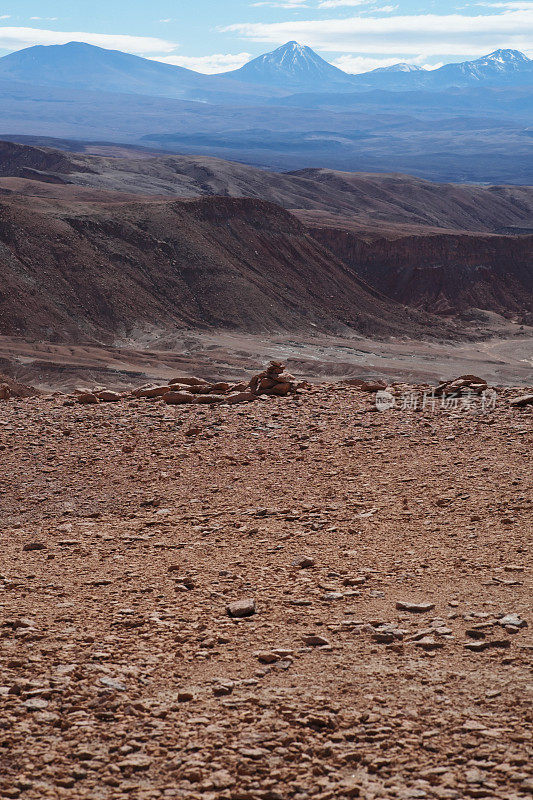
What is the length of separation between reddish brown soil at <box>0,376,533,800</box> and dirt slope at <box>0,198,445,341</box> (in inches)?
1318

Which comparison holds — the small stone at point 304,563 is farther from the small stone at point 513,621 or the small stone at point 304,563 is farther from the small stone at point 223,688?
the small stone at point 223,688

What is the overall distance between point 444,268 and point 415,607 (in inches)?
2378

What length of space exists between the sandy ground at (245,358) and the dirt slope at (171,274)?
1876 millimetres

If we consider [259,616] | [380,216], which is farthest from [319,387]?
[380,216]

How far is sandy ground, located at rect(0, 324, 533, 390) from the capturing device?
1347 inches

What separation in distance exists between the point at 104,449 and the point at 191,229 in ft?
145

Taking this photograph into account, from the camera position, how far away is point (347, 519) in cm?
692

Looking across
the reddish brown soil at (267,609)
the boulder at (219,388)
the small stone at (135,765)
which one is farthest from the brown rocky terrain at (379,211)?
the small stone at (135,765)

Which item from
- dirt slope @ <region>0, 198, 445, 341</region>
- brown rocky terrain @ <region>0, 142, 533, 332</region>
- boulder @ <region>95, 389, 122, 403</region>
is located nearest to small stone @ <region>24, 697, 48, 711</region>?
boulder @ <region>95, 389, 122, 403</region>

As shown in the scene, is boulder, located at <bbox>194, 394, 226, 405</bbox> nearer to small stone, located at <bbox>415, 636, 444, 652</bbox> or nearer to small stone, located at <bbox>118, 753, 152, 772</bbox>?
small stone, located at <bbox>415, 636, 444, 652</bbox>

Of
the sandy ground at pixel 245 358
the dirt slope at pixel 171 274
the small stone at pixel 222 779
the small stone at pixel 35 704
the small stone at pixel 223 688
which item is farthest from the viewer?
the dirt slope at pixel 171 274

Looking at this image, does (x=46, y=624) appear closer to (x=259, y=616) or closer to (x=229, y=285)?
(x=259, y=616)

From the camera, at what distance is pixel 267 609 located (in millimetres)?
5305

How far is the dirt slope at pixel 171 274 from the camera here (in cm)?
4262
